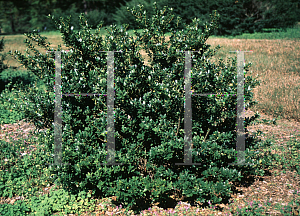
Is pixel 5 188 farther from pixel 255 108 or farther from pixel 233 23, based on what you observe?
pixel 233 23

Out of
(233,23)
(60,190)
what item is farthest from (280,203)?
(233,23)

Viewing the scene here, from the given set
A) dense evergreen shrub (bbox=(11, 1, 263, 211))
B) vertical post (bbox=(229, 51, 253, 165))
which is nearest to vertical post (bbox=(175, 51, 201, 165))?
dense evergreen shrub (bbox=(11, 1, 263, 211))

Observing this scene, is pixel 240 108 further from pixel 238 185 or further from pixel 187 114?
pixel 238 185

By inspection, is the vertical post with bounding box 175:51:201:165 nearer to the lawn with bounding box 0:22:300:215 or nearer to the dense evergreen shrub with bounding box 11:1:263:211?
the dense evergreen shrub with bounding box 11:1:263:211

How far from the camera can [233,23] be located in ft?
61.1

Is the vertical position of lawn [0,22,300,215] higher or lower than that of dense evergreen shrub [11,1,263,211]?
lower

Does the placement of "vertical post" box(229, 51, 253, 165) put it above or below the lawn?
above

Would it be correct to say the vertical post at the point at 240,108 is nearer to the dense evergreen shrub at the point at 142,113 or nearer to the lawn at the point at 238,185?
the dense evergreen shrub at the point at 142,113

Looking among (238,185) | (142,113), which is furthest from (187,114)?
(238,185)

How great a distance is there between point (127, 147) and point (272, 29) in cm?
1795

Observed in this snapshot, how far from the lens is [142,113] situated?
414 centimetres

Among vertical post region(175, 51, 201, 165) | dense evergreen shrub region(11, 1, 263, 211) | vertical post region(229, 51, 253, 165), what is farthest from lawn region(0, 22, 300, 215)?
vertical post region(175, 51, 201, 165)

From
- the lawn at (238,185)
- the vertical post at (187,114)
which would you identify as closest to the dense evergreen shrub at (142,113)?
the vertical post at (187,114)

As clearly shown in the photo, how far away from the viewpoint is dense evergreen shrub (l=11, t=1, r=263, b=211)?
3889 millimetres
